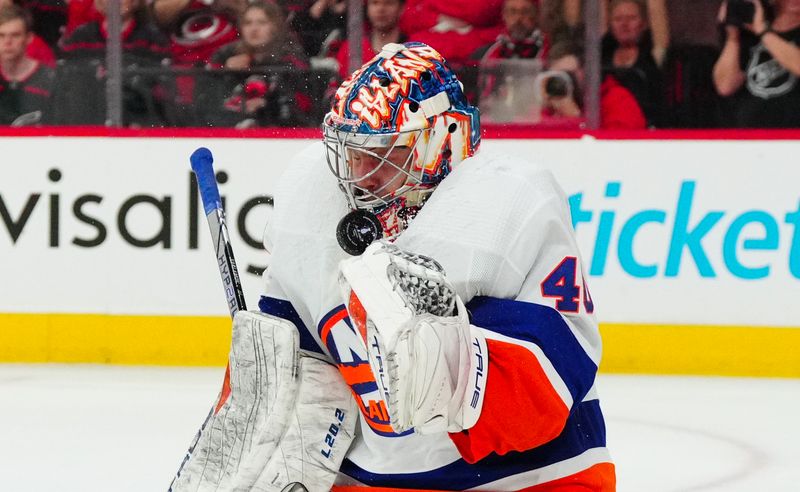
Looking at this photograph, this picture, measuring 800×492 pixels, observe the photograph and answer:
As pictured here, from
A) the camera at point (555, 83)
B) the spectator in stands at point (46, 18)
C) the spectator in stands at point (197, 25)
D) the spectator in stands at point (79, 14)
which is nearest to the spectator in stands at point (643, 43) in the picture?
the camera at point (555, 83)

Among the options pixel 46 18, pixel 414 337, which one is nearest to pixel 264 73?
pixel 46 18

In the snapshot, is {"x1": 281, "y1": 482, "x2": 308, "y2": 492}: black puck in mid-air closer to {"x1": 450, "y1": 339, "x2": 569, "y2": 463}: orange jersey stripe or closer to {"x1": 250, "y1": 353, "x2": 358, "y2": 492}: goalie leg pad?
{"x1": 250, "y1": 353, "x2": 358, "y2": 492}: goalie leg pad

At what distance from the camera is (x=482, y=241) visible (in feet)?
4.54

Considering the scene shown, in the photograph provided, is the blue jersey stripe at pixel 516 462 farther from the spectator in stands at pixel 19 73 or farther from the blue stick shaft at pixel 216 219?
the spectator in stands at pixel 19 73

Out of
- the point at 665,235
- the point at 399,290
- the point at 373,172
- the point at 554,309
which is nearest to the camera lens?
the point at 399,290

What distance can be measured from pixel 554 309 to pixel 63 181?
3348 millimetres

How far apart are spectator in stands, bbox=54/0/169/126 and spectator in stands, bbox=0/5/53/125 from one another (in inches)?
2.7

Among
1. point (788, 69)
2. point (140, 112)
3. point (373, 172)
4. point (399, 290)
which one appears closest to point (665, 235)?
point (788, 69)

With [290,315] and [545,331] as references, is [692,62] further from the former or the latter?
[545,331]

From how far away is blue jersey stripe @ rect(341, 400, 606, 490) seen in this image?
4.91ft

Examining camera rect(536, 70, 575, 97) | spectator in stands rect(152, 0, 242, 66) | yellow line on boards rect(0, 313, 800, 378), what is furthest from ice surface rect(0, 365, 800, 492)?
spectator in stands rect(152, 0, 242, 66)

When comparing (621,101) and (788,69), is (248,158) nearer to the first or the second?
(621,101)

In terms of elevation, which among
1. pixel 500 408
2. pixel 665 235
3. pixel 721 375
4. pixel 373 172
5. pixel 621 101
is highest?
pixel 373 172

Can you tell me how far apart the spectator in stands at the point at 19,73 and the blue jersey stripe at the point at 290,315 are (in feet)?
10.3
